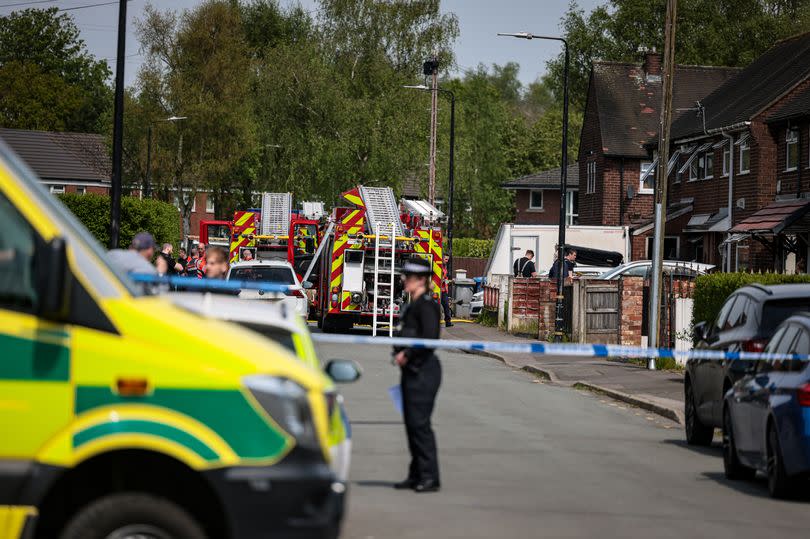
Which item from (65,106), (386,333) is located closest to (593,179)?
(386,333)

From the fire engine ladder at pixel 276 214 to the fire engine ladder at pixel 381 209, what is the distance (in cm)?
755

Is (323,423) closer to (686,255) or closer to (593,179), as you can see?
(686,255)

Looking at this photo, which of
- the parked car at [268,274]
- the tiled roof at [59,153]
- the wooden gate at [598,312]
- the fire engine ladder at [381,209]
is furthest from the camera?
the tiled roof at [59,153]

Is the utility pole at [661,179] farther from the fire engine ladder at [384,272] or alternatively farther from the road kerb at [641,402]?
the fire engine ladder at [384,272]

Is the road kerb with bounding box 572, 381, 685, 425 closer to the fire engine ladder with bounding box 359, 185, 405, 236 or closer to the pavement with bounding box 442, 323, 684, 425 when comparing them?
the pavement with bounding box 442, 323, 684, 425

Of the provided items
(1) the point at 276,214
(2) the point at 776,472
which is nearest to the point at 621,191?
(1) the point at 276,214

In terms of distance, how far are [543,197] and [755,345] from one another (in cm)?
6820

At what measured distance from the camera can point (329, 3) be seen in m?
66.1

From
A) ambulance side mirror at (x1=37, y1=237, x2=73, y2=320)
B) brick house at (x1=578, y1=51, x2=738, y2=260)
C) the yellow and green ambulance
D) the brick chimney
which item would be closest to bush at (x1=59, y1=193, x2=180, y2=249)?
brick house at (x1=578, y1=51, x2=738, y2=260)

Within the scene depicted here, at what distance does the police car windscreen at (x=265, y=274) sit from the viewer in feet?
97.8

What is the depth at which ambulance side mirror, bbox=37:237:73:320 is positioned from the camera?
5.84 metres

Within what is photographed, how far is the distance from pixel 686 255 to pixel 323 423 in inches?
1810

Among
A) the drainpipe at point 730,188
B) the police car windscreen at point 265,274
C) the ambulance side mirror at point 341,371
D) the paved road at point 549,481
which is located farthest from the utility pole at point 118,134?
the drainpipe at point 730,188

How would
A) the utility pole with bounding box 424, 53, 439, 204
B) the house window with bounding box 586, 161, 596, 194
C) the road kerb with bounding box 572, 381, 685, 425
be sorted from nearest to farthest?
the road kerb with bounding box 572, 381, 685, 425
the utility pole with bounding box 424, 53, 439, 204
the house window with bounding box 586, 161, 596, 194
